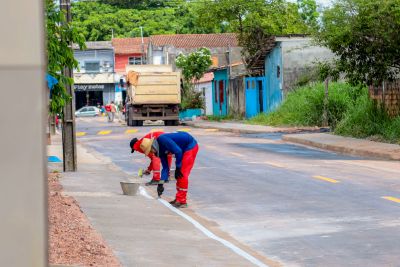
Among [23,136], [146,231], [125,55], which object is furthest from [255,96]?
[23,136]

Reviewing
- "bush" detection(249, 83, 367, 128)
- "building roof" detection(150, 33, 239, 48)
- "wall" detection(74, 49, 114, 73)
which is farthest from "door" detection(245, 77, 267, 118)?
"wall" detection(74, 49, 114, 73)

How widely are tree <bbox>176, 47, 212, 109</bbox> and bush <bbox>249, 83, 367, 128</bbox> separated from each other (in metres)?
18.9

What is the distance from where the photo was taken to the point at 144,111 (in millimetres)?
53750

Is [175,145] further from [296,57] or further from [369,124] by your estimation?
[296,57]

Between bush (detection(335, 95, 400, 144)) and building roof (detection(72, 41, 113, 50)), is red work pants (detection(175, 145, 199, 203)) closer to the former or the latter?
bush (detection(335, 95, 400, 144))

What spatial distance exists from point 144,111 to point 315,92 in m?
13.3

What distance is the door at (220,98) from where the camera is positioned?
214ft

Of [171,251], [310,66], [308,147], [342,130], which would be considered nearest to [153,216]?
[171,251]

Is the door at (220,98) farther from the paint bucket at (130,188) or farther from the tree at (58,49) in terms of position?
the paint bucket at (130,188)

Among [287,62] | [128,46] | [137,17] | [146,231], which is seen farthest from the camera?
[137,17]

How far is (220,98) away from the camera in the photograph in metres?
66.8

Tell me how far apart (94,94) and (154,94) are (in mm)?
52470

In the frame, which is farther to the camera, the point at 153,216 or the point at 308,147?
the point at 308,147

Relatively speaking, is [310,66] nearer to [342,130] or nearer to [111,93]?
[342,130]
